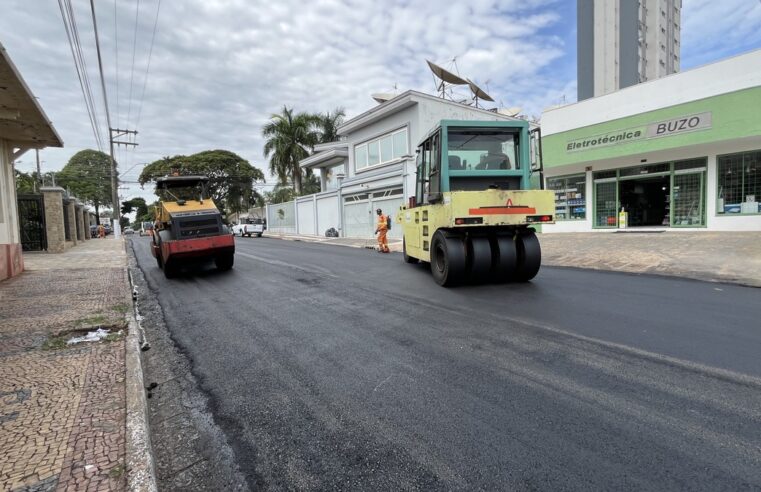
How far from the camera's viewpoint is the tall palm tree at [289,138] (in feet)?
119

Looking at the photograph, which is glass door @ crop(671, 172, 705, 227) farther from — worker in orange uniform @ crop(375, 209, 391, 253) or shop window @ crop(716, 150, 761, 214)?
worker in orange uniform @ crop(375, 209, 391, 253)

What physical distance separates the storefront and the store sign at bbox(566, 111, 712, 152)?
0.03 meters

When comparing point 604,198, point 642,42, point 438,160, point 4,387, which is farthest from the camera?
point 642,42

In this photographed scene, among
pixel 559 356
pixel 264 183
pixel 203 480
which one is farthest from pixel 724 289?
pixel 264 183

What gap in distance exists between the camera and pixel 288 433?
9.52 ft

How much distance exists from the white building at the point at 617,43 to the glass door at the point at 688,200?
3593 cm

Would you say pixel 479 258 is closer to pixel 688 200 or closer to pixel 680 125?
pixel 680 125

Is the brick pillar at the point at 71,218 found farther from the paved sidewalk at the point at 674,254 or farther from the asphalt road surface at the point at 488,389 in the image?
the paved sidewalk at the point at 674,254

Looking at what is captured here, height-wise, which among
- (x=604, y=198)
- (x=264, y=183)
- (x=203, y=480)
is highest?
(x=264, y=183)

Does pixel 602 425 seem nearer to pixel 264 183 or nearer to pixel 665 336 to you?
pixel 665 336

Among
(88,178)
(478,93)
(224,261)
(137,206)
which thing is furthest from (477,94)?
(137,206)

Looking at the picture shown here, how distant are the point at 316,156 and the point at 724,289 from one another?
28.6m

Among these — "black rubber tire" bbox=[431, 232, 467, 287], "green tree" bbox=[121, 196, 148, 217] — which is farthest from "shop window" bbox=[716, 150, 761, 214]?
"green tree" bbox=[121, 196, 148, 217]

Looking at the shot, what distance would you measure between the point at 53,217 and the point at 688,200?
2561 cm
